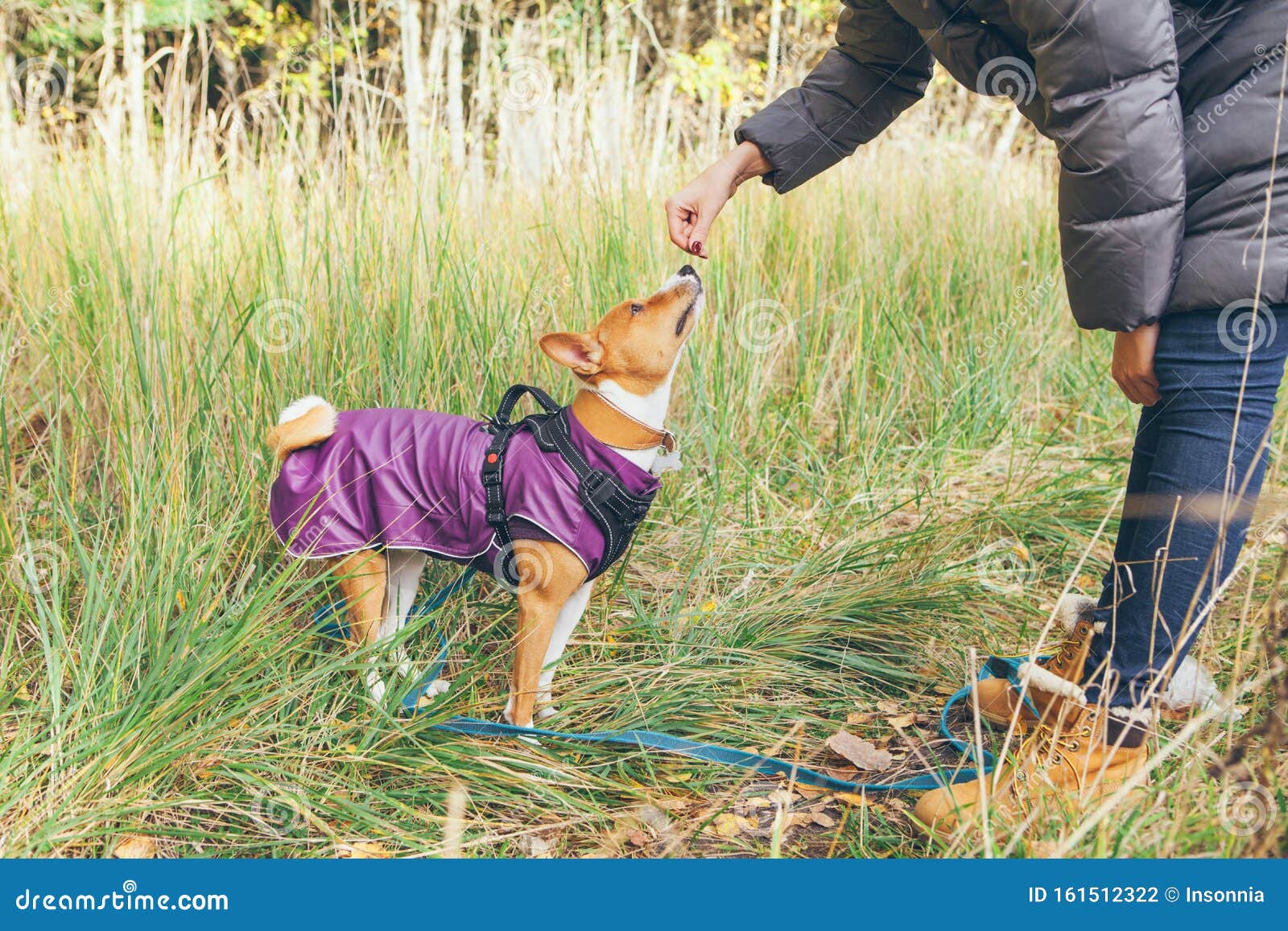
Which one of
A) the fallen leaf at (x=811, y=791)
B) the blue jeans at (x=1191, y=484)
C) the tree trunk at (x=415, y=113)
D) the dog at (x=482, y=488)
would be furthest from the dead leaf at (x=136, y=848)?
the tree trunk at (x=415, y=113)

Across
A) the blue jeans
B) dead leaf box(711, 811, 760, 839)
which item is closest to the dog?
dead leaf box(711, 811, 760, 839)

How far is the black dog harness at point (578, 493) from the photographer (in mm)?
2113

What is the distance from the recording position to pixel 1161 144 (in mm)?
1592

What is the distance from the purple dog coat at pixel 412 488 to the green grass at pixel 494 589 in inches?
6.0

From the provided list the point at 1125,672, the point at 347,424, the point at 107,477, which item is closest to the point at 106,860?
the point at 347,424

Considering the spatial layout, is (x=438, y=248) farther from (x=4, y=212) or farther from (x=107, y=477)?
(x=4, y=212)

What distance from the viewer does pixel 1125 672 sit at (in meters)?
1.86

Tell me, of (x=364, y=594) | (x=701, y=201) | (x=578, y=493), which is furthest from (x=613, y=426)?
(x=364, y=594)

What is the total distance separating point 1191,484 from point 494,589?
1680 mm

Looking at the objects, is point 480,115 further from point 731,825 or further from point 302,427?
point 731,825

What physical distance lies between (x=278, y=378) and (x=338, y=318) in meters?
0.26

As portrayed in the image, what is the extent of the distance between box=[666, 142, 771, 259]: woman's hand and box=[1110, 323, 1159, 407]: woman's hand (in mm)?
892

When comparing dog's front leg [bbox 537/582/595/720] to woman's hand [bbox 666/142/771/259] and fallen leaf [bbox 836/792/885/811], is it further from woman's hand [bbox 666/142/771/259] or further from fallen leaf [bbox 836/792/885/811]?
woman's hand [bbox 666/142/771/259]

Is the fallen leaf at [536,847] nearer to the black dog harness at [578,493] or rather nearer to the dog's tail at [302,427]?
the black dog harness at [578,493]
